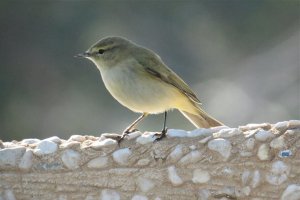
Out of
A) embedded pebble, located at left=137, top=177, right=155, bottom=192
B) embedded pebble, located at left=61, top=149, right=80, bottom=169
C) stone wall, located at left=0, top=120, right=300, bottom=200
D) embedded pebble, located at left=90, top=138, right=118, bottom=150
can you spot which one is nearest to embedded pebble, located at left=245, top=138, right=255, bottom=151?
stone wall, located at left=0, top=120, right=300, bottom=200

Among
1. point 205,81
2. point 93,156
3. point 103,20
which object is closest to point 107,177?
point 93,156

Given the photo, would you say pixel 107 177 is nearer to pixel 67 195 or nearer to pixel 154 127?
pixel 67 195

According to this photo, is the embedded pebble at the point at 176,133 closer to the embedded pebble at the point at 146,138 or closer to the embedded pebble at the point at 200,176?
the embedded pebble at the point at 146,138

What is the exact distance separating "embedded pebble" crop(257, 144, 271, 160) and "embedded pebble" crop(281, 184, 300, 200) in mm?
189

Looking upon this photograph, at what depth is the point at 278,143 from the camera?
504 centimetres

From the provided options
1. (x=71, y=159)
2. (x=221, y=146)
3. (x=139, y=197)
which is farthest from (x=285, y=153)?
(x=71, y=159)

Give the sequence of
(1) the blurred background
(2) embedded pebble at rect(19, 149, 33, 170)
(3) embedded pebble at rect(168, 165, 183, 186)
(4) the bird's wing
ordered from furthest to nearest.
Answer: (1) the blurred background
(4) the bird's wing
(2) embedded pebble at rect(19, 149, 33, 170)
(3) embedded pebble at rect(168, 165, 183, 186)

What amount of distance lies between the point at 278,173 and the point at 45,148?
4.26 ft

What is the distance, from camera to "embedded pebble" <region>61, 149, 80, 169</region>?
5.32 meters

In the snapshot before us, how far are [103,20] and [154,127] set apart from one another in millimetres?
7185

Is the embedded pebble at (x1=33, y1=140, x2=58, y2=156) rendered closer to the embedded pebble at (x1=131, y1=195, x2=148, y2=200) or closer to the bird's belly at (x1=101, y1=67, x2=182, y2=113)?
the embedded pebble at (x1=131, y1=195, x2=148, y2=200)

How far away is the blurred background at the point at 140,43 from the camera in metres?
16.8

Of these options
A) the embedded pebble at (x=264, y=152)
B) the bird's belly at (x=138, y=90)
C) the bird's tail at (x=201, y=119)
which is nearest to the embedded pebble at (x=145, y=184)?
the embedded pebble at (x=264, y=152)

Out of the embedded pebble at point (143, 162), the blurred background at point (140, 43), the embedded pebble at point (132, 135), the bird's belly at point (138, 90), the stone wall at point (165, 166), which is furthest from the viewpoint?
the blurred background at point (140, 43)
